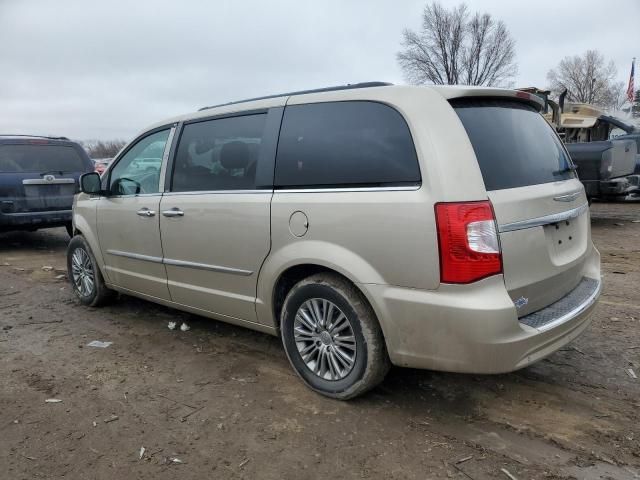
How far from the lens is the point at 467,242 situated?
261 cm

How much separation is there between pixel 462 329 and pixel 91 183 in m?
3.74

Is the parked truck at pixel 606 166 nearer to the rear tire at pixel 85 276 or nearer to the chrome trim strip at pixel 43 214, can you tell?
the rear tire at pixel 85 276

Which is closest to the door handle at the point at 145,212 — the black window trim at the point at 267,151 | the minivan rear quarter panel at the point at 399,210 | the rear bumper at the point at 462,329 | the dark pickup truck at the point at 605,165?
the black window trim at the point at 267,151

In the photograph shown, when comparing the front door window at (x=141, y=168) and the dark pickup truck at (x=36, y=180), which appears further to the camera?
the dark pickup truck at (x=36, y=180)

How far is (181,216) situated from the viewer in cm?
395

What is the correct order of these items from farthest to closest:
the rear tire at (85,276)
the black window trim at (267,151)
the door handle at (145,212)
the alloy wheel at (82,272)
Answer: the alloy wheel at (82,272), the rear tire at (85,276), the door handle at (145,212), the black window trim at (267,151)

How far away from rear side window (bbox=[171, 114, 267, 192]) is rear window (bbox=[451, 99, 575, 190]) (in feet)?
4.57

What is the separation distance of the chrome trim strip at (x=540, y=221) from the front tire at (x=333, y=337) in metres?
0.86

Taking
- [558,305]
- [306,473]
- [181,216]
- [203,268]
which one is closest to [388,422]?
[306,473]

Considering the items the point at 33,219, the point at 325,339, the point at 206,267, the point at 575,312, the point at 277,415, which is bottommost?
the point at 277,415

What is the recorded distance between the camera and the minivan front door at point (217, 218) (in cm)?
352

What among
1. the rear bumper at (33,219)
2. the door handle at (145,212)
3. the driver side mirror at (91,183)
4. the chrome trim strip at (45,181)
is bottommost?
the rear bumper at (33,219)

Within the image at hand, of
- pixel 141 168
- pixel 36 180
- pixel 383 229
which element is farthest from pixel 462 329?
pixel 36 180

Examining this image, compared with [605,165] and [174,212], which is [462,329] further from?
[605,165]
